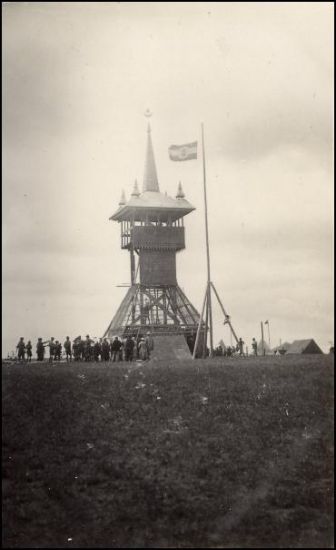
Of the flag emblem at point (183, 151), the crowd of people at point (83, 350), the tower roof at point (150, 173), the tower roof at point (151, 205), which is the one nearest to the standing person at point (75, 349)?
the crowd of people at point (83, 350)

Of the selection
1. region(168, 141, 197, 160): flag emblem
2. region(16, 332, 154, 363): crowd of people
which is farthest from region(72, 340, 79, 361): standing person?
region(168, 141, 197, 160): flag emblem

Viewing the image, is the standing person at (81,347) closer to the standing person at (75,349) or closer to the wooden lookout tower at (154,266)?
the standing person at (75,349)

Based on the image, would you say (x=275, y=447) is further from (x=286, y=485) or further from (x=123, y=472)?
(x=123, y=472)

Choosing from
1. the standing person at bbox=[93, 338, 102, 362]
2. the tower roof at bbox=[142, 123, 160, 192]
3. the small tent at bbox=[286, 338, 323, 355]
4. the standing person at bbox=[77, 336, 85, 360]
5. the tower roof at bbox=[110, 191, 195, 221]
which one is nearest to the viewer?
the standing person at bbox=[77, 336, 85, 360]

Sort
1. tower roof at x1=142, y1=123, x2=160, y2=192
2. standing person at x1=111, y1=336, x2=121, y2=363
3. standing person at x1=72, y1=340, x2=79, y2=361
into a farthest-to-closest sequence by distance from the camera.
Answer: tower roof at x1=142, y1=123, x2=160, y2=192 < standing person at x1=72, y1=340, x2=79, y2=361 < standing person at x1=111, y1=336, x2=121, y2=363

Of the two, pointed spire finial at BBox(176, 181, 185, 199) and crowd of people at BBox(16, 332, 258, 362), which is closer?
crowd of people at BBox(16, 332, 258, 362)

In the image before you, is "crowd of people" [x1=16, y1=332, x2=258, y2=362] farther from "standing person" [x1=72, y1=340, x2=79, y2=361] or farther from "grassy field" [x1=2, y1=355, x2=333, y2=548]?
"grassy field" [x1=2, y1=355, x2=333, y2=548]

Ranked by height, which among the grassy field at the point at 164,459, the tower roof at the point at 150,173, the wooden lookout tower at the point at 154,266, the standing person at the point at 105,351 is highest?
the tower roof at the point at 150,173
